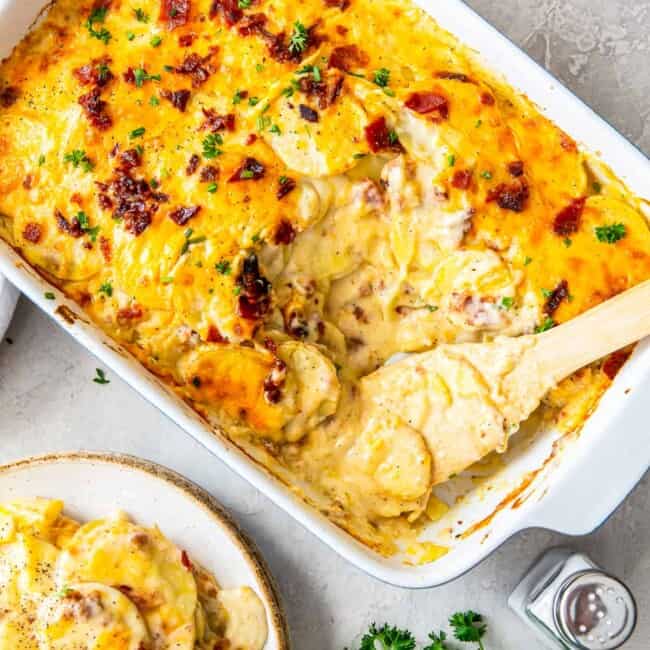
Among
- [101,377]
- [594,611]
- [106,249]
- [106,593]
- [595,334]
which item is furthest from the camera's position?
[101,377]

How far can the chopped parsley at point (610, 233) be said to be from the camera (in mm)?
2645

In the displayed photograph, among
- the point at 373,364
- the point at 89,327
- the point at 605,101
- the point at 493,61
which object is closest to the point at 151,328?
the point at 89,327

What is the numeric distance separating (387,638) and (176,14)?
2086 millimetres

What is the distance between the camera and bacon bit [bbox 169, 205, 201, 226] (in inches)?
101

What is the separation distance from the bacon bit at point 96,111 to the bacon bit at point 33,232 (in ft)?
1.09

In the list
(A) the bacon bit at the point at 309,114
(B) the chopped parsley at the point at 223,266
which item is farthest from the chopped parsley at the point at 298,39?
(B) the chopped parsley at the point at 223,266

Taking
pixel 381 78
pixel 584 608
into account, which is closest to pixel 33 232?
pixel 381 78

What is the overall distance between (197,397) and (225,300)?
0.32m

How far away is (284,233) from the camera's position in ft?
8.50

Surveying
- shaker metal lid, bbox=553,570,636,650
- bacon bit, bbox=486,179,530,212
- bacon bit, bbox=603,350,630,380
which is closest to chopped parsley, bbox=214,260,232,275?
bacon bit, bbox=486,179,530,212

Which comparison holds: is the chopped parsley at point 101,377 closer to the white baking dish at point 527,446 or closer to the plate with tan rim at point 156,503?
the plate with tan rim at point 156,503

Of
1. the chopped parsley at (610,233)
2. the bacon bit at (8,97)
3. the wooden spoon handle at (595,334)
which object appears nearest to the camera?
the wooden spoon handle at (595,334)

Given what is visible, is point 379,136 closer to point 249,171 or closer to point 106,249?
point 249,171

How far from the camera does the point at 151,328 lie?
266 cm
